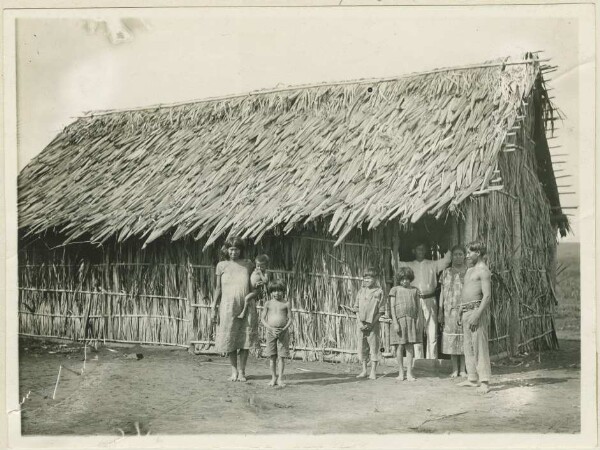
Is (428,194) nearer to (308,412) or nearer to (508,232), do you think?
(508,232)

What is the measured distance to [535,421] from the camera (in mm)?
6875

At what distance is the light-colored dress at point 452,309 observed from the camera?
7.94 metres

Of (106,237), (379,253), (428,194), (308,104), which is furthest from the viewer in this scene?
(308,104)

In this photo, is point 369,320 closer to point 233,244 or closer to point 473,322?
point 473,322

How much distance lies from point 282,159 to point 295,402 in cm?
348

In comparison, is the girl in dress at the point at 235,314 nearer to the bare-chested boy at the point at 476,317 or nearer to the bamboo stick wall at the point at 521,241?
the bare-chested boy at the point at 476,317

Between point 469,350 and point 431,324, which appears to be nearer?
point 469,350

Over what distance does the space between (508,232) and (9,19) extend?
5774 millimetres

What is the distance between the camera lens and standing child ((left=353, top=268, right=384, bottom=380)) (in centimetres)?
809

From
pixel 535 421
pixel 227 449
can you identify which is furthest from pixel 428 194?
pixel 227 449

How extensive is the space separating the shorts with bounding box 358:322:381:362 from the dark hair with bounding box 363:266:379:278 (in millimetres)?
527

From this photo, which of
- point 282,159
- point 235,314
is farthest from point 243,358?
point 282,159

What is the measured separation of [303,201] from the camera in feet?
29.2

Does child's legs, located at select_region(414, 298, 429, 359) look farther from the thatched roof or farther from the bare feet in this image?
the bare feet
